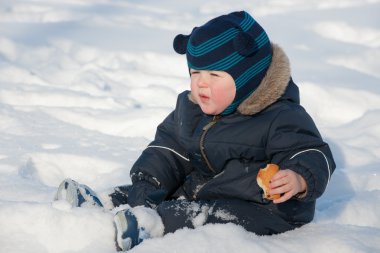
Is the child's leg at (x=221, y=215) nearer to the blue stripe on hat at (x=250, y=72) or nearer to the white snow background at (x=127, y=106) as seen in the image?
the white snow background at (x=127, y=106)

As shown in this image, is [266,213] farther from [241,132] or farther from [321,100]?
[321,100]

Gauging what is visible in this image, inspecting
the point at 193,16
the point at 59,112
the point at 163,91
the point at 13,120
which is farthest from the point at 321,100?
the point at 193,16

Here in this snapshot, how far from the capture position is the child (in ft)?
5.15

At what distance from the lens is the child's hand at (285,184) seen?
4.72ft

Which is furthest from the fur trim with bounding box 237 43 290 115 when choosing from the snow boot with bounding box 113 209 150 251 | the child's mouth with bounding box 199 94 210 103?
the snow boot with bounding box 113 209 150 251

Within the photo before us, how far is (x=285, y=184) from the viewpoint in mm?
1452

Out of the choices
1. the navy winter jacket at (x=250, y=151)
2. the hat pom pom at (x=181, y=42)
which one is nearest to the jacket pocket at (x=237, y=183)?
the navy winter jacket at (x=250, y=151)

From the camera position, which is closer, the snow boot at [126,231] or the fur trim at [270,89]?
the snow boot at [126,231]

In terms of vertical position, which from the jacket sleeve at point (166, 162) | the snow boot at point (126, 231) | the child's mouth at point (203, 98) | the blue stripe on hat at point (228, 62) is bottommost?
the jacket sleeve at point (166, 162)

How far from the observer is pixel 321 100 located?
137 inches

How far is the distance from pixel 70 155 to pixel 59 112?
2.46 ft

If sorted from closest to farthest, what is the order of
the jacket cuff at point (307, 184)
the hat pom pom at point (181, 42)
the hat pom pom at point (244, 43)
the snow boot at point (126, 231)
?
the snow boot at point (126, 231), the jacket cuff at point (307, 184), the hat pom pom at point (244, 43), the hat pom pom at point (181, 42)

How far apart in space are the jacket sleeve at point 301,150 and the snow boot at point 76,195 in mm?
540

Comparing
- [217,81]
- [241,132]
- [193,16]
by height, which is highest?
[217,81]
